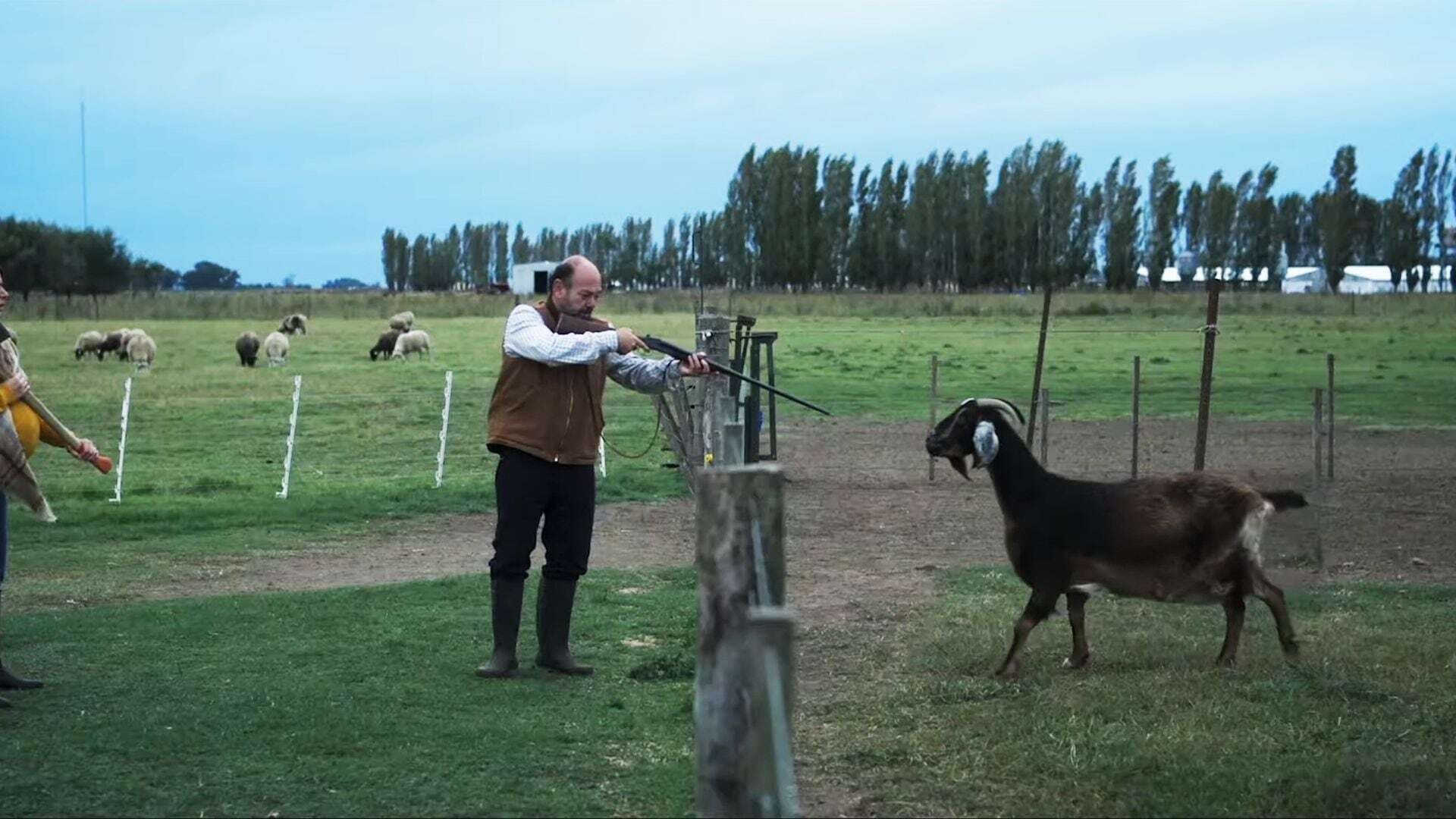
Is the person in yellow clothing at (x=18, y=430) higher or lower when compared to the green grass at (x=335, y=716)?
higher

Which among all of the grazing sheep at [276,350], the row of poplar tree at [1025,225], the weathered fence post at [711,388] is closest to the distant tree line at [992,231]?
the row of poplar tree at [1025,225]

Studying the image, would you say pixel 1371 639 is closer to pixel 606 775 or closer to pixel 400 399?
pixel 606 775

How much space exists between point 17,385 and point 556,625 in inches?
111

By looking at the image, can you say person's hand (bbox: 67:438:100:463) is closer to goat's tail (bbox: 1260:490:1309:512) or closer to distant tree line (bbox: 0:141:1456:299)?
goat's tail (bbox: 1260:490:1309:512)

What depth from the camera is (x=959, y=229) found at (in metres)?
73.7

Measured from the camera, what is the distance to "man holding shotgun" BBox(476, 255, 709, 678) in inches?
321

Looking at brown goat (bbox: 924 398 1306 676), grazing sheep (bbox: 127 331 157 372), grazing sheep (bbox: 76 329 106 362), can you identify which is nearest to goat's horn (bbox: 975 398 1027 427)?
brown goat (bbox: 924 398 1306 676)

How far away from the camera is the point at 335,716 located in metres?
7.41

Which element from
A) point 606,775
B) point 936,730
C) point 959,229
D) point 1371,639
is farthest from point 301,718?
point 959,229

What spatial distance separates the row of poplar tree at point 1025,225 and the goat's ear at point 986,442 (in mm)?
50668

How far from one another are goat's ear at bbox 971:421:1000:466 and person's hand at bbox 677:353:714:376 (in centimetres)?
154

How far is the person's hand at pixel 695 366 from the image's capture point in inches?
305

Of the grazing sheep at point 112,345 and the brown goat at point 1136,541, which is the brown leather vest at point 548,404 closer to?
the brown goat at point 1136,541

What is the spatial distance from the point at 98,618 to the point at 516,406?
3.66 meters
